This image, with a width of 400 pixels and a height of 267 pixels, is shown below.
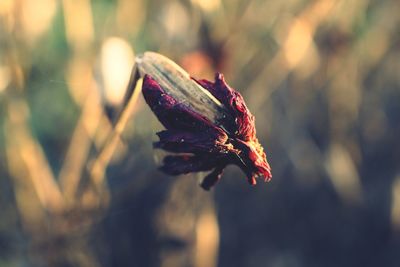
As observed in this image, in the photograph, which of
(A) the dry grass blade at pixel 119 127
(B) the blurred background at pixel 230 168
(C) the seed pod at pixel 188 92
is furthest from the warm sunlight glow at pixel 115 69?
(C) the seed pod at pixel 188 92

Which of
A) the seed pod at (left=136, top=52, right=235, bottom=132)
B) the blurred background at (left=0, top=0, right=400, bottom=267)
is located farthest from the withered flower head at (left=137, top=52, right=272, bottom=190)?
the blurred background at (left=0, top=0, right=400, bottom=267)

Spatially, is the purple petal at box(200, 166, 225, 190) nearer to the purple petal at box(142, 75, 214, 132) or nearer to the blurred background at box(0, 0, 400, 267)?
the purple petal at box(142, 75, 214, 132)

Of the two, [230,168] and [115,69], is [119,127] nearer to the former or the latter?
[115,69]

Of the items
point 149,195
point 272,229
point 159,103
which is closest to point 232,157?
point 159,103

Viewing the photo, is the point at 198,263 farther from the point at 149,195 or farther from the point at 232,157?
the point at 232,157

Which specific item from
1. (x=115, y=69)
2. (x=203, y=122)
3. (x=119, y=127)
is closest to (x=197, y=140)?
(x=203, y=122)

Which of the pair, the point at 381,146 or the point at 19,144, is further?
the point at 381,146

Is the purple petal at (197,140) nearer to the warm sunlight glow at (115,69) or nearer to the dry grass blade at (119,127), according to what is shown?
the dry grass blade at (119,127)
